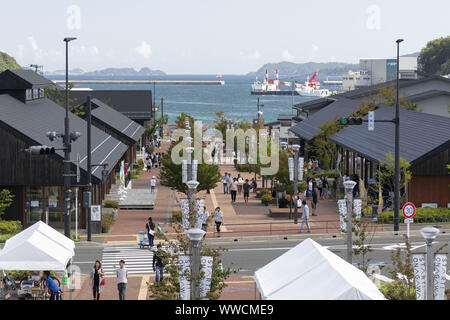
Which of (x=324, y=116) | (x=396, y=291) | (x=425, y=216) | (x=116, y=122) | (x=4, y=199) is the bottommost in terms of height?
→ (x=425, y=216)

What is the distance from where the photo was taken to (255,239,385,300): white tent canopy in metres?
16.6

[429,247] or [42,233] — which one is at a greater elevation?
[429,247]

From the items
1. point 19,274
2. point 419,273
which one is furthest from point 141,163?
point 419,273

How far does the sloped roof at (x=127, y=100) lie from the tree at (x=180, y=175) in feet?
137

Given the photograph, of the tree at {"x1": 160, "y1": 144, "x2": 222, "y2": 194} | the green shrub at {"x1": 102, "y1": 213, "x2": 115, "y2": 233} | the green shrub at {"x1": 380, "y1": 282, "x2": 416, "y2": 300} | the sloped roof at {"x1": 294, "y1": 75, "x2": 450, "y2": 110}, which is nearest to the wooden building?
the green shrub at {"x1": 102, "y1": 213, "x2": 115, "y2": 233}

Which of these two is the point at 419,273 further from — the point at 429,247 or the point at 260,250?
the point at 260,250

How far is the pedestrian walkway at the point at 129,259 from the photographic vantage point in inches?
1217

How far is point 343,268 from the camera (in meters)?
17.9

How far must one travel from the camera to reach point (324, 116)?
76062 mm

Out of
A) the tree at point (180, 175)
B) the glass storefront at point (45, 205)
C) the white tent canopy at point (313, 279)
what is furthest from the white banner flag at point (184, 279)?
the tree at point (180, 175)

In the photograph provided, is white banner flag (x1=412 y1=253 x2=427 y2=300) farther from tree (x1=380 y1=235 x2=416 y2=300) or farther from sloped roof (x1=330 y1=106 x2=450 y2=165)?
sloped roof (x1=330 y1=106 x2=450 y2=165)

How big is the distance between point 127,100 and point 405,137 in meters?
54.3

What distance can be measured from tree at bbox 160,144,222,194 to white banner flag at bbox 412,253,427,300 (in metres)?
27.0

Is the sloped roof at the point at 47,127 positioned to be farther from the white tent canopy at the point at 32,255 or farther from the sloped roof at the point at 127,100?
the sloped roof at the point at 127,100
